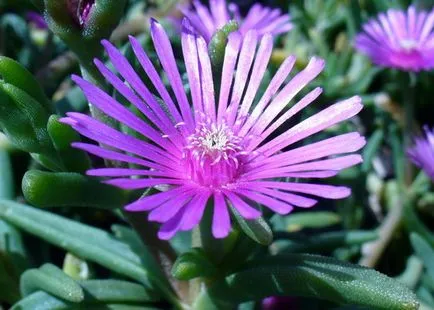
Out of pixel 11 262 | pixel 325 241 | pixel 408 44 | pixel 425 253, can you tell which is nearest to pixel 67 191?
pixel 11 262

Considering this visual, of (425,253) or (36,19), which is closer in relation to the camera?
(425,253)

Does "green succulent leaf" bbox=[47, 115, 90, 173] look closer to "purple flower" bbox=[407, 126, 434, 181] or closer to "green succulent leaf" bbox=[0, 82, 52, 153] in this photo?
"green succulent leaf" bbox=[0, 82, 52, 153]

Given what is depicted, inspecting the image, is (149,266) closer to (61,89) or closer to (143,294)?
Answer: (143,294)

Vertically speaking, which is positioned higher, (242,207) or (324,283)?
(242,207)

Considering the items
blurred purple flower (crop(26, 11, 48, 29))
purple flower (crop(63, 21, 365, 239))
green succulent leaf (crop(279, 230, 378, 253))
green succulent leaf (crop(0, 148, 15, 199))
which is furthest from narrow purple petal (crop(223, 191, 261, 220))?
blurred purple flower (crop(26, 11, 48, 29))

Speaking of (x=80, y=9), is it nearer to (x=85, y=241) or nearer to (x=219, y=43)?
(x=219, y=43)

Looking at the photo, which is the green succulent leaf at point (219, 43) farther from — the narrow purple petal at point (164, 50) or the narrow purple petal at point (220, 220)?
the narrow purple petal at point (220, 220)

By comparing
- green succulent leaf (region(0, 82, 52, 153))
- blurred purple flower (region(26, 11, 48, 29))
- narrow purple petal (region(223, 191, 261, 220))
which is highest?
blurred purple flower (region(26, 11, 48, 29))
